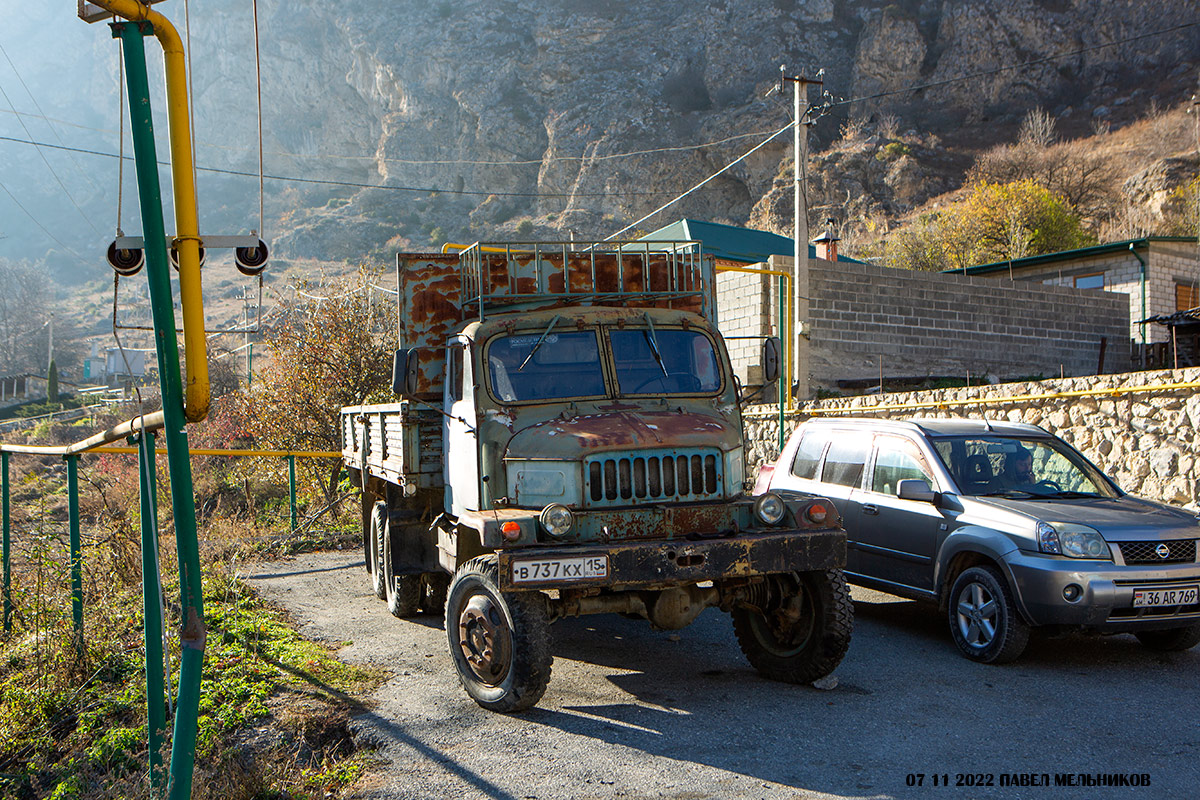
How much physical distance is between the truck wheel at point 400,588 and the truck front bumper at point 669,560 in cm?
325

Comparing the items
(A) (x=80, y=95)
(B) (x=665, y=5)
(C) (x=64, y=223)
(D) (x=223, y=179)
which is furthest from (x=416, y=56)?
(A) (x=80, y=95)

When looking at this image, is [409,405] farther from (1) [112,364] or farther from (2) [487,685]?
(1) [112,364]

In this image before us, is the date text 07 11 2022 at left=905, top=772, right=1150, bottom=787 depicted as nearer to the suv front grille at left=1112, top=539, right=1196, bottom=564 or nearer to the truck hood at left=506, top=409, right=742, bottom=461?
the suv front grille at left=1112, top=539, right=1196, bottom=564

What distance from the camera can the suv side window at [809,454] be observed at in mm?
8781

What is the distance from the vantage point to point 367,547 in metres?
10.3

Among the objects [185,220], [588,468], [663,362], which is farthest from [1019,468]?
[185,220]

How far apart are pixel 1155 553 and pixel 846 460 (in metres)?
2.62

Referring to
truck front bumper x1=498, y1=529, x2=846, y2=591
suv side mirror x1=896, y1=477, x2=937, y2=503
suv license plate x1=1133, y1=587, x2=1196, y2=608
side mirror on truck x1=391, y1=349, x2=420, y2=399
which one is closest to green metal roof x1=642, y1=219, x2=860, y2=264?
suv side mirror x1=896, y1=477, x2=937, y2=503

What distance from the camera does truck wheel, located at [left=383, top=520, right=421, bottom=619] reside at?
8336 millimetres

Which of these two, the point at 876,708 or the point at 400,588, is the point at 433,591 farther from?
the point at 876,708

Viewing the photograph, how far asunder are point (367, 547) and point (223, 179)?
134 meters

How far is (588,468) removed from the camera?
571cm

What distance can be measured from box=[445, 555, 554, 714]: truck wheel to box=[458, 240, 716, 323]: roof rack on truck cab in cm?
230

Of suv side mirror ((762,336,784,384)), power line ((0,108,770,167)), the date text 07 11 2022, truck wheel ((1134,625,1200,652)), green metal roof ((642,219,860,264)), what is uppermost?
power line ((0,108,770,167))
